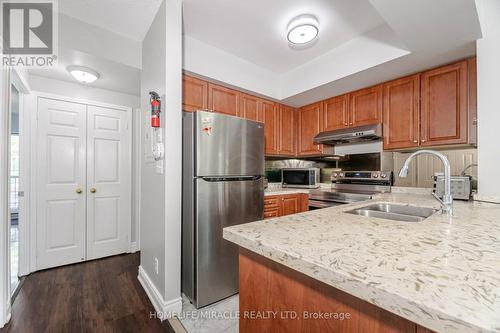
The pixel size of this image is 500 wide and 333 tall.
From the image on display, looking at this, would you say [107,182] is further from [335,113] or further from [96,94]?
[335,113]

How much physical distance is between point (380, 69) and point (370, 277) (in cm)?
239

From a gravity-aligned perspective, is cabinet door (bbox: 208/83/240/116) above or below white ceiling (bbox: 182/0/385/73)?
below

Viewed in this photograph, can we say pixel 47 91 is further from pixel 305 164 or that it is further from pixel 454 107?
pixel 454 107

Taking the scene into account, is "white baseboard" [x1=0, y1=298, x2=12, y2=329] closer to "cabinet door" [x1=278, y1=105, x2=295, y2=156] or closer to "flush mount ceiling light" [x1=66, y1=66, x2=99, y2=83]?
"flush mount ceiling light" [x1=66, y1=66, x2=99, y2=83]

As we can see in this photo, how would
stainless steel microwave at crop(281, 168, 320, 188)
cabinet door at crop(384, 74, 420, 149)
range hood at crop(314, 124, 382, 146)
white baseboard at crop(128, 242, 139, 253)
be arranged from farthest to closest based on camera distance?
stainless steel microwave at crop(281, 168, 320, 188) < white baseboard at crop(128, 242, 139, 253) < range hood at crop(314, 124, 382, 146) < cabinet door at crop(384, 74, 420, 149)

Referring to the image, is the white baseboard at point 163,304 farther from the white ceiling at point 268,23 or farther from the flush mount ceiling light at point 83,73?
the white ceiling at point 268,23

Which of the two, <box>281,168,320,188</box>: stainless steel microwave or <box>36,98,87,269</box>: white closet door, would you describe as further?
<box>281,168,320,188</box>: stainless steel microwave

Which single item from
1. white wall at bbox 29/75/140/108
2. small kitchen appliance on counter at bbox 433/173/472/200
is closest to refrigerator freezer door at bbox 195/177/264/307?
small kitchen appliance on counter at bbox 433/173/472/200

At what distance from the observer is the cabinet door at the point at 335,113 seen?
9.55ft

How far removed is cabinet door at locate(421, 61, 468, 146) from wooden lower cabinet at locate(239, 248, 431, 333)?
2304mm

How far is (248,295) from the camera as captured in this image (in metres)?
0.89

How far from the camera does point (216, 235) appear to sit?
6.34 feet

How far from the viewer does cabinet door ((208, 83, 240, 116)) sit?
259cm

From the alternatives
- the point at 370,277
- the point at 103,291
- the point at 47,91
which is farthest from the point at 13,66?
the point at 370,277
